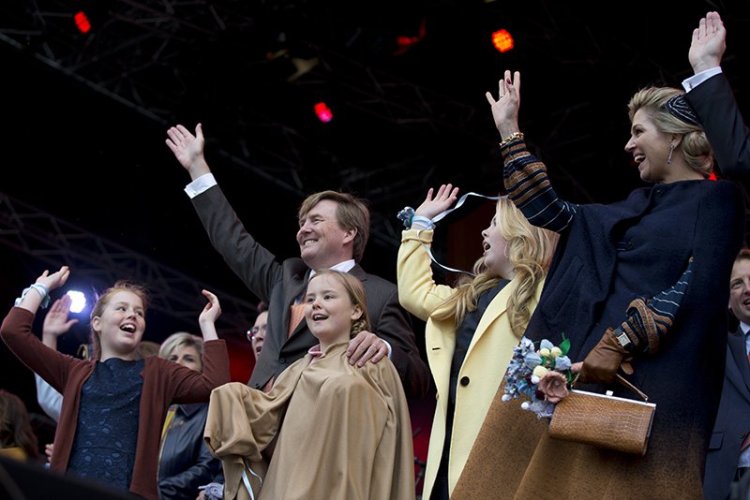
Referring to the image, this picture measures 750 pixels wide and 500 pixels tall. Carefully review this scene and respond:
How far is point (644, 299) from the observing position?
3.54 metres

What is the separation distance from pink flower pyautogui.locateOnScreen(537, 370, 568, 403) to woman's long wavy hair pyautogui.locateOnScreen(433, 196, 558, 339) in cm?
99

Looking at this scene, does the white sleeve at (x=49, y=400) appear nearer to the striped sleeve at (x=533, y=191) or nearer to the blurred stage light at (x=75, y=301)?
the blurred stage light at (x=75, y=301)

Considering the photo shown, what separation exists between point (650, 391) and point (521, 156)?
825 mm

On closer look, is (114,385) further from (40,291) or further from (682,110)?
(682,110)

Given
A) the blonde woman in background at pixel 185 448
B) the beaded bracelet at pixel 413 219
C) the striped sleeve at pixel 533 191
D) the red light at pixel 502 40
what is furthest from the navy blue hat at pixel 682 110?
the red light at pixel 502 40

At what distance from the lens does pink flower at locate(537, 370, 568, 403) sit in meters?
3.43

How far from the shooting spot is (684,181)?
3707 millimetres

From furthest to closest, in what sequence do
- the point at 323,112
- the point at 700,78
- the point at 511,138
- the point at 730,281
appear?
the point at 323,112, the point at 730,281, the point at 511,138, the point at 700,78

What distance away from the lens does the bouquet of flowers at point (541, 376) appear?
136 inches

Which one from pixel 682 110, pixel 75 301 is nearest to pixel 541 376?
pixel 682 110

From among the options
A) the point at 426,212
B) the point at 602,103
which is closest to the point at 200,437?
the point at 426,212

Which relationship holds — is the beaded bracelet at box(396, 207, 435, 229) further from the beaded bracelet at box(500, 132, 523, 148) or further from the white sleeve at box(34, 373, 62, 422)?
the white sleeve at box(34, 373, 62, 422)

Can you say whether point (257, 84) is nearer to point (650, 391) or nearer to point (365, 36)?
point (365, 36)

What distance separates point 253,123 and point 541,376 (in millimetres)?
8555
